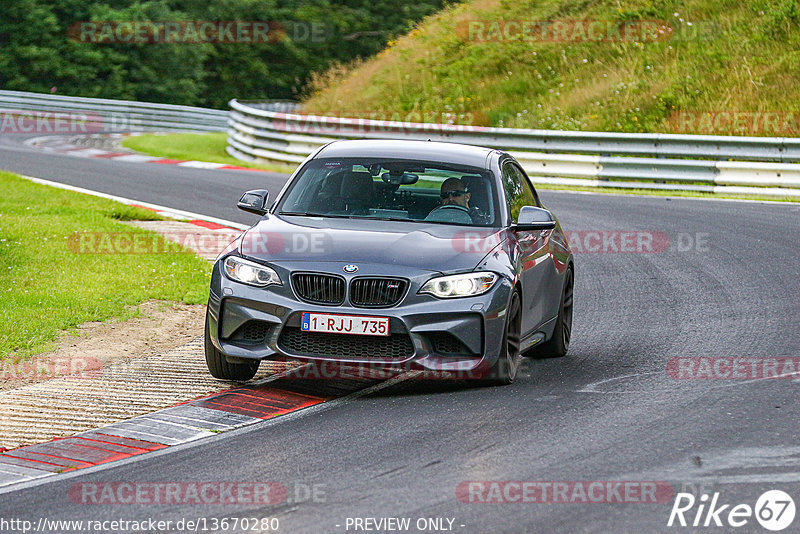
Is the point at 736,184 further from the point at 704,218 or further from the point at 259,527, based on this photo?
the point at 259,527

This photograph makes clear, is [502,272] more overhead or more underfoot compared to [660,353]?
more overhead

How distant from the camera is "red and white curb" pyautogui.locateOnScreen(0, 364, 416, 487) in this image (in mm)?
6484

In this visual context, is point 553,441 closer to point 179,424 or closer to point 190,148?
point 179,424

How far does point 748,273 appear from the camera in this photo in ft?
43.7

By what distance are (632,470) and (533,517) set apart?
0.92 meters

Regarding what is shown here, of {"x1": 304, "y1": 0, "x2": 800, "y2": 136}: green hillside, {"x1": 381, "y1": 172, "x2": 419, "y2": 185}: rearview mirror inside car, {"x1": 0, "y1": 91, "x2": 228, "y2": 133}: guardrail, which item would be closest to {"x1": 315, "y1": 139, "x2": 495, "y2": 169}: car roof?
{"x1": 381, "y1": 172, "x2": 419, "y2": 185}: rearview mirror inside car

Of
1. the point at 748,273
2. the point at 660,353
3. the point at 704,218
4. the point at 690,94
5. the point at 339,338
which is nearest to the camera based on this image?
the point at 339,338

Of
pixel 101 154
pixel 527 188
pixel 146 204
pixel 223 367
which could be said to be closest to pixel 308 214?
pixel 223 367

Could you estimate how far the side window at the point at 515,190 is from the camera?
925cm

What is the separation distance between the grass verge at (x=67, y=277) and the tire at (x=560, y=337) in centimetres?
329

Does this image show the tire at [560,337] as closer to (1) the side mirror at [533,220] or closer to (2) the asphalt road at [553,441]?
(2) the asphalt road at [553,441]

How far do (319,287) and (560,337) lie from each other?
249cm

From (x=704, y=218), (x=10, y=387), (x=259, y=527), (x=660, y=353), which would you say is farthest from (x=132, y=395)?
(x=704, y=218)

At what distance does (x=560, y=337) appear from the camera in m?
9.54
